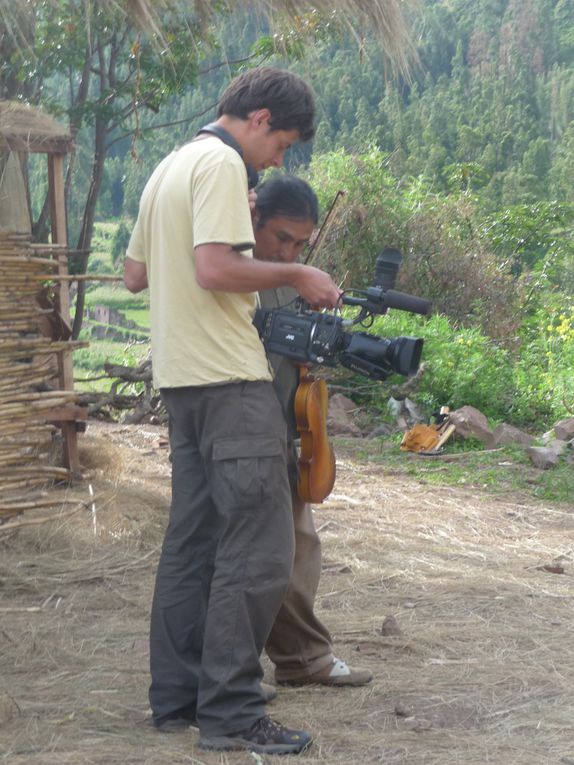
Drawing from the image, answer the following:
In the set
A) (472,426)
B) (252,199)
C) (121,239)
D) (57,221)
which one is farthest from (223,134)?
(121,239)

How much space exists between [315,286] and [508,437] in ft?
18.0

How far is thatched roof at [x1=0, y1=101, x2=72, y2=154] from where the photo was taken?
6012 millimetres

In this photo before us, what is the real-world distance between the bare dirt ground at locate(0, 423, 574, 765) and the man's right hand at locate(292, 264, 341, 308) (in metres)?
1.21

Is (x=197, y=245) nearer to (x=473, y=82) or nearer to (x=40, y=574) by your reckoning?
(x=40, y=574)

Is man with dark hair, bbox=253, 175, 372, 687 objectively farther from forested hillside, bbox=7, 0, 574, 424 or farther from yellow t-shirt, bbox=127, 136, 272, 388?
forested hillside, bbox=7, 0, 574, 424

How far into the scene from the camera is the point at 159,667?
3.25 meters

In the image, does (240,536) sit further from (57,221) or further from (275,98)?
(57,221)

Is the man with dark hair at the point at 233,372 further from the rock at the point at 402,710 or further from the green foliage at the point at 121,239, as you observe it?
the green foliage at the point at 121,239

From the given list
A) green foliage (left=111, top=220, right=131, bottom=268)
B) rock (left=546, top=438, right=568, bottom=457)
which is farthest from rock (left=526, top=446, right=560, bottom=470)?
green foliage (left=111, top=220, right=131, bottom=268)

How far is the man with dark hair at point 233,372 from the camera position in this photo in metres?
2.97

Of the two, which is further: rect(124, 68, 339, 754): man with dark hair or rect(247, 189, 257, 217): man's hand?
rect(247, 189, 257, 217): man's hand

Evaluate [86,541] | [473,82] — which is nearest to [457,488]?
[86,541]

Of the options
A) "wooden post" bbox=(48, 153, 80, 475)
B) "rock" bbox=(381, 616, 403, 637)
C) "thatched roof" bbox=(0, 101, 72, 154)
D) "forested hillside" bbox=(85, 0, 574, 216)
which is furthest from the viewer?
"forested hillside" bbox=(85, 0, 574, 216)

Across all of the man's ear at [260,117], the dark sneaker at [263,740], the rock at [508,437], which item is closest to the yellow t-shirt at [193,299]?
the man's ear at [260,117]
